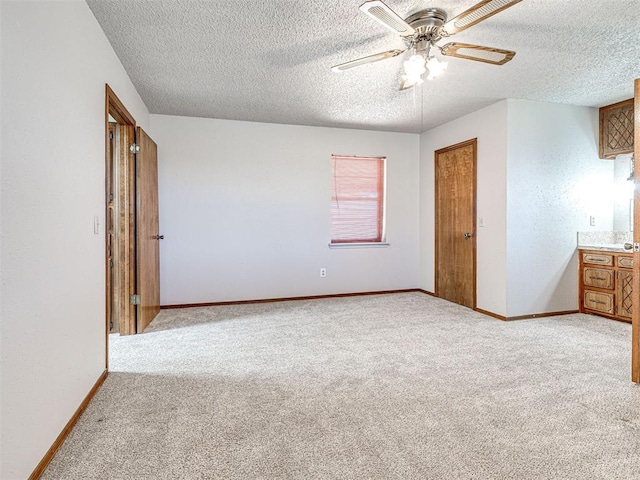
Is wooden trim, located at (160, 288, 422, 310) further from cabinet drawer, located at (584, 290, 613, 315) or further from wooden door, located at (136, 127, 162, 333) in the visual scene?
cabinet drawer, located at (584, 290, 613, 315)

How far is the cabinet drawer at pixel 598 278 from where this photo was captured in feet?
12.7

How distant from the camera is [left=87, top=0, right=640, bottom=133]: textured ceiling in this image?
2160 mm

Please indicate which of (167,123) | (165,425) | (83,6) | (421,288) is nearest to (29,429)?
(165,425)

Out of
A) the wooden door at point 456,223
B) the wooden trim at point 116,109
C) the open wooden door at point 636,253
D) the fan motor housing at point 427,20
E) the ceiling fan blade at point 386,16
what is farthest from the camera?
the wooden door at point 456,223

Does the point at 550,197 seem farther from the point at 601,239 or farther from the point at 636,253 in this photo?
the point at 636,253

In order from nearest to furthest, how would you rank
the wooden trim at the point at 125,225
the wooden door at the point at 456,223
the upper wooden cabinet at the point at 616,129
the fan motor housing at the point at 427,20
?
the fan motor housing at the point at 427,20 → the wooden trim at the point at 125,225 → the upper wooden cabinet at the point at 616,129 → the wooden door at the point at 456,223

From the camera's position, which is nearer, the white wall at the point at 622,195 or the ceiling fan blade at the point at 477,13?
the ceiling fan blade at the point at 477,13

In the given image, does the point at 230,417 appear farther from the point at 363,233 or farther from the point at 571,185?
the point at 571,185

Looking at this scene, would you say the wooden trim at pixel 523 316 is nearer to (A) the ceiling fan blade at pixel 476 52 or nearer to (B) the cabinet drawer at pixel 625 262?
(B) the cabinet drawer at pixel 625 262

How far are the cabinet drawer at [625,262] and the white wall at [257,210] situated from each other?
2.57 m

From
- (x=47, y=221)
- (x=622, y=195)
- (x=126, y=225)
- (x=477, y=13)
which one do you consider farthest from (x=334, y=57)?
(x=622, y=195)

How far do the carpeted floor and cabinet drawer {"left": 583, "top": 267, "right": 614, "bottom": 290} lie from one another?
0.60m

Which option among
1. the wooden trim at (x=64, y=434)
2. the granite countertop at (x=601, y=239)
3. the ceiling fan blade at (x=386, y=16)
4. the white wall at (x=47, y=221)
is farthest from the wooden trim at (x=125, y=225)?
the granite countertop at (x=601, y=239)

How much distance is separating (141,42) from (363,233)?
356 cm
